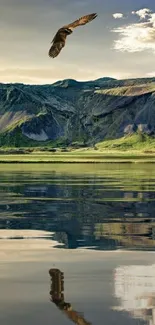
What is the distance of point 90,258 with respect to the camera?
25531 mm

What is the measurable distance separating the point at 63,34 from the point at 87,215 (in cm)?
2190

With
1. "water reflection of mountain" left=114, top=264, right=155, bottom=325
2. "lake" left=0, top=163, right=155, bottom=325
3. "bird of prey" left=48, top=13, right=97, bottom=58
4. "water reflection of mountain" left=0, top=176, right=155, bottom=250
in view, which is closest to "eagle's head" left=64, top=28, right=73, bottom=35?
"bird of prey" left=48, top=13, right=97, bottom=58

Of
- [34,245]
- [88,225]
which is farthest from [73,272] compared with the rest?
[88,225]

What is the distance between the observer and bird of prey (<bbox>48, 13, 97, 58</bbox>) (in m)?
22.1

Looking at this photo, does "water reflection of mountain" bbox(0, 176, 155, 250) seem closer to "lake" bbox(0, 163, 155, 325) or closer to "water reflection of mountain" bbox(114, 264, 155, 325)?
"lake" bbox(0, 163, 155, 325)

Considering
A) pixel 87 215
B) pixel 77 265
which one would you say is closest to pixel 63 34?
pixel 77 265

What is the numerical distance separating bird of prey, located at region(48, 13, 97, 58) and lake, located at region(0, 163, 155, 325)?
795 cm

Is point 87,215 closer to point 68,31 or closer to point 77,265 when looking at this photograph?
point 77,265

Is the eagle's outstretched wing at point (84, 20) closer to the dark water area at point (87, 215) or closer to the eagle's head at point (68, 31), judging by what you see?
the eagle's head at point (68, 31)

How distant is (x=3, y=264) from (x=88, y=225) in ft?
43.1

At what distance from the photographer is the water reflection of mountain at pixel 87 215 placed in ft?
103

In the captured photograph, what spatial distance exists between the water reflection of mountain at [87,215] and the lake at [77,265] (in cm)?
5

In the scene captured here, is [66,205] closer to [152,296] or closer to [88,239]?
[88,239]

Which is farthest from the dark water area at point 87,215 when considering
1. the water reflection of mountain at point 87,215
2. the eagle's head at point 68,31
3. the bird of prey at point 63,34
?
the eagle's head at point 68,31
